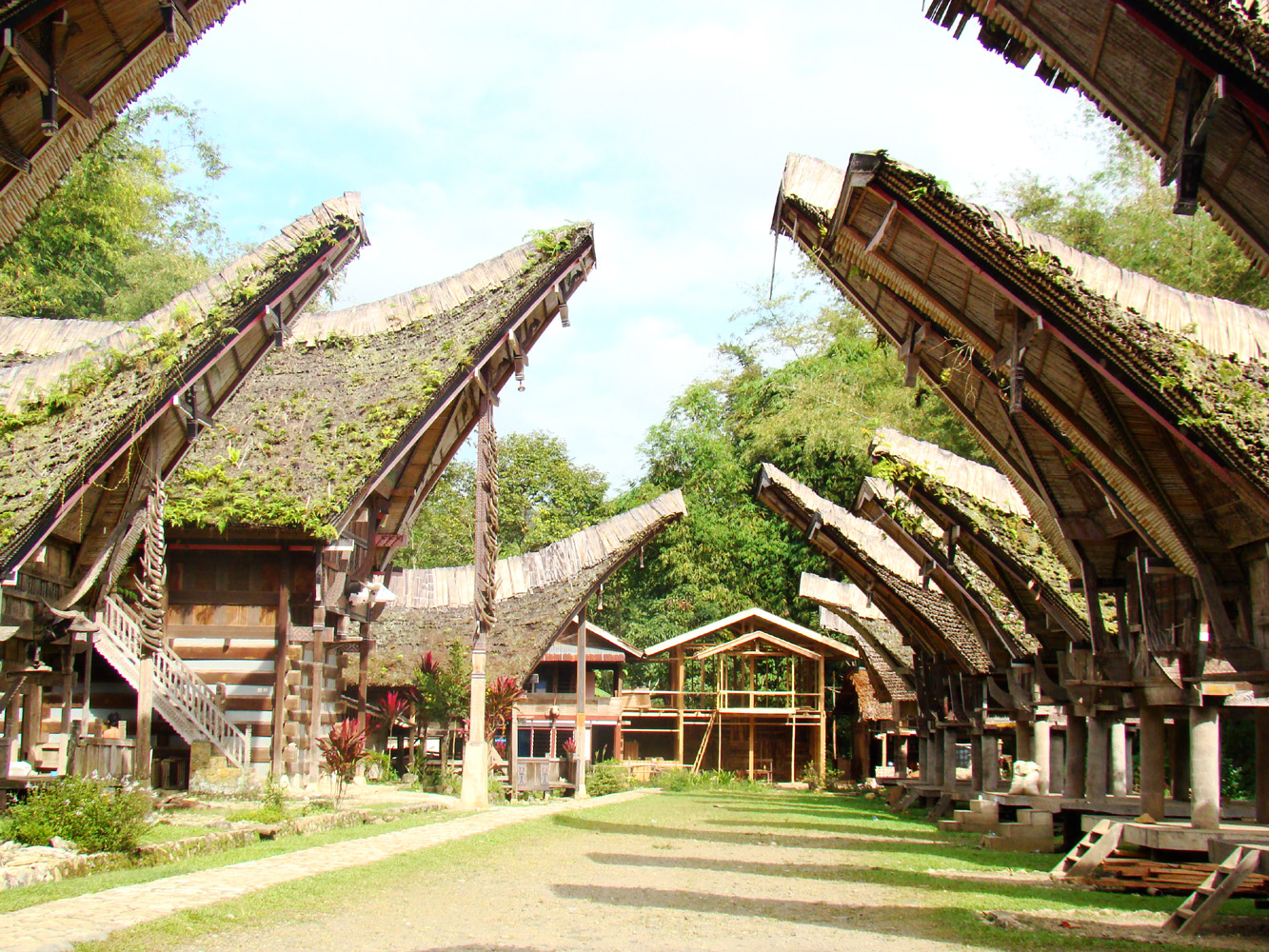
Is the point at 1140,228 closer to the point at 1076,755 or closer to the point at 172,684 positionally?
the point at 1076,755

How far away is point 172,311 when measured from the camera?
1367 cm

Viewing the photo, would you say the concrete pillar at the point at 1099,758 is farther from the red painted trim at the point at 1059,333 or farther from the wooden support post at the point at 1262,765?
the red painted trim at the point at 1059,333

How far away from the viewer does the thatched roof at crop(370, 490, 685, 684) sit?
24469mm

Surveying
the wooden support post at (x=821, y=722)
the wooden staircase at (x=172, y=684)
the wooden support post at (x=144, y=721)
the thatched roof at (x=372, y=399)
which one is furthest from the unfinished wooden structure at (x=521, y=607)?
the wooden support post at (x=821, y=722)

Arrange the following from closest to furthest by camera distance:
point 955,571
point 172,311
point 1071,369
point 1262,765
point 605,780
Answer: point 1071,369 → point 1262,765 → point 172,311 → point 955,571 → point 605,780

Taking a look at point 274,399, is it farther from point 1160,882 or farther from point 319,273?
point 1160,882

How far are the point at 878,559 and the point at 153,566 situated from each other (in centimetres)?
1188

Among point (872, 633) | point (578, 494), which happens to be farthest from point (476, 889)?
point (578, 494)

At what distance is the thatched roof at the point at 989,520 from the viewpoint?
1412cm

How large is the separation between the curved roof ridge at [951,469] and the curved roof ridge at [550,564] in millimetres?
10263

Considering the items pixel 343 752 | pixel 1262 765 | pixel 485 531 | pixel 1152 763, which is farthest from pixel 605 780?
pixel 1262 765

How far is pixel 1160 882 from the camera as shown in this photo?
9.45 metres

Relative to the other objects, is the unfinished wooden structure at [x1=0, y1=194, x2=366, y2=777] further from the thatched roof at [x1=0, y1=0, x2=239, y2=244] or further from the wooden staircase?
the thatched roof at [x1=0, y1=0, x2=239, y2=244]

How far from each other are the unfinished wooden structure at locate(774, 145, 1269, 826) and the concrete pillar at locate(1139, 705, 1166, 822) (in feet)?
0.07
